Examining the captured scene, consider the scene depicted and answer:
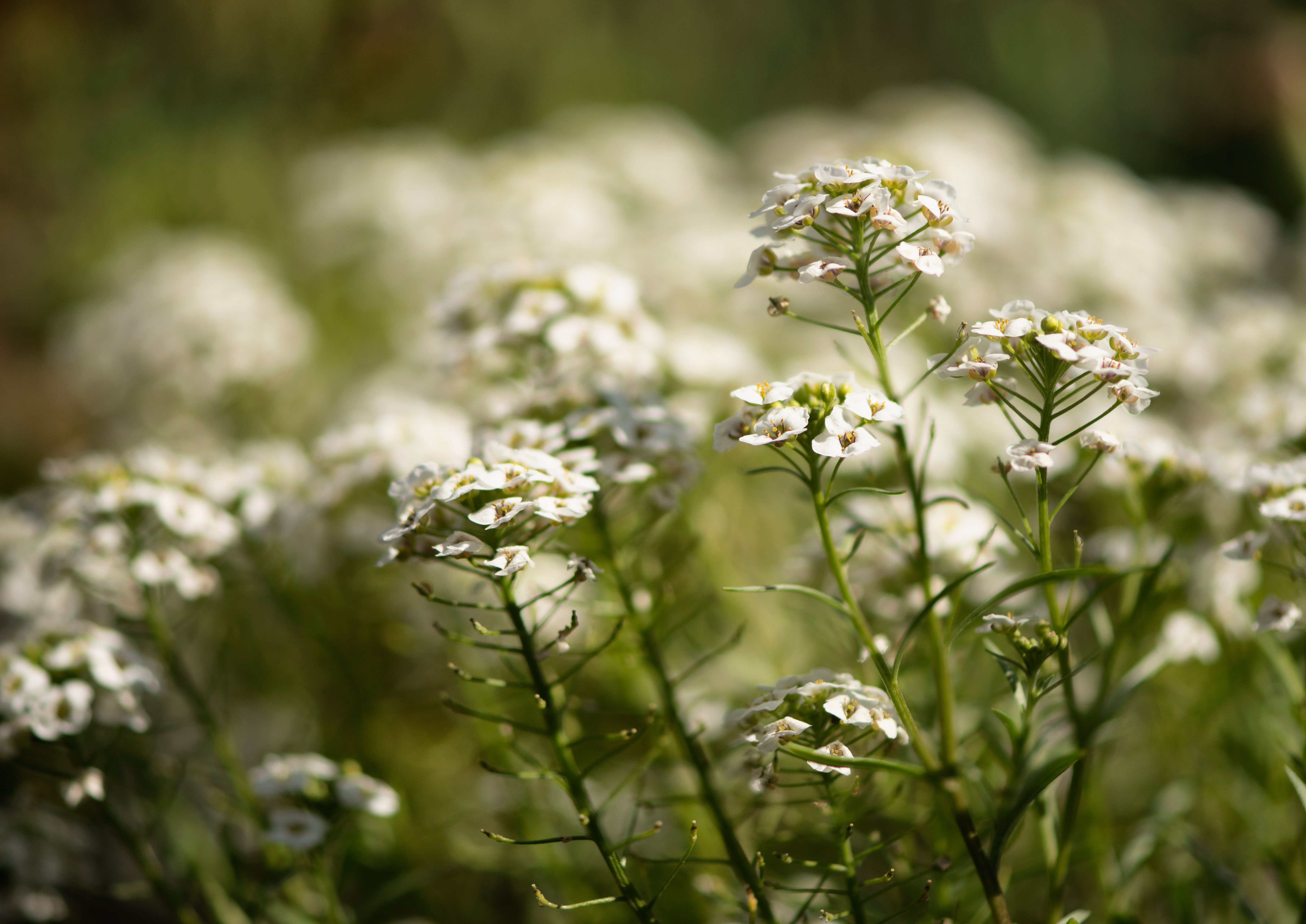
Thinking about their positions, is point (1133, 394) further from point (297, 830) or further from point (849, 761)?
point (297, 830)

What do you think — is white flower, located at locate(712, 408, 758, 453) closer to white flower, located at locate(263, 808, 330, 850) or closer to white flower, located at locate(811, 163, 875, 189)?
white flower, located at locate(811, 163, 875, 189)

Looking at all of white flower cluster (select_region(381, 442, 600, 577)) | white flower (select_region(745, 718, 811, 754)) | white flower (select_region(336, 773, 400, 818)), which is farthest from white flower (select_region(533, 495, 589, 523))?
white flower (select_region(336, 773, 400, 818))

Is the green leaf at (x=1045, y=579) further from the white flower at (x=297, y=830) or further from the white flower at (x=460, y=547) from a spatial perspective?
the white flower at (x=297, y=830)

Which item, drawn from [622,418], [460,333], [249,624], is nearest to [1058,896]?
[622,418]

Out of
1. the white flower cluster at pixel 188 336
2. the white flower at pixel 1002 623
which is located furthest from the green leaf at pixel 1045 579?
the white flower cluster at pixel 188 336

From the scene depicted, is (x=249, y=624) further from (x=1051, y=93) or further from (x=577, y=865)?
(x=1051, y=93)

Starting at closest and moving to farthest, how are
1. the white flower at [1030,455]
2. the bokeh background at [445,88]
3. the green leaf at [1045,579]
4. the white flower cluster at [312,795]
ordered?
the green leaf at [1045,579]
the white flower at [1030,455]
the white flower cluster at [312,795]
the bokeh background at [445,88]
